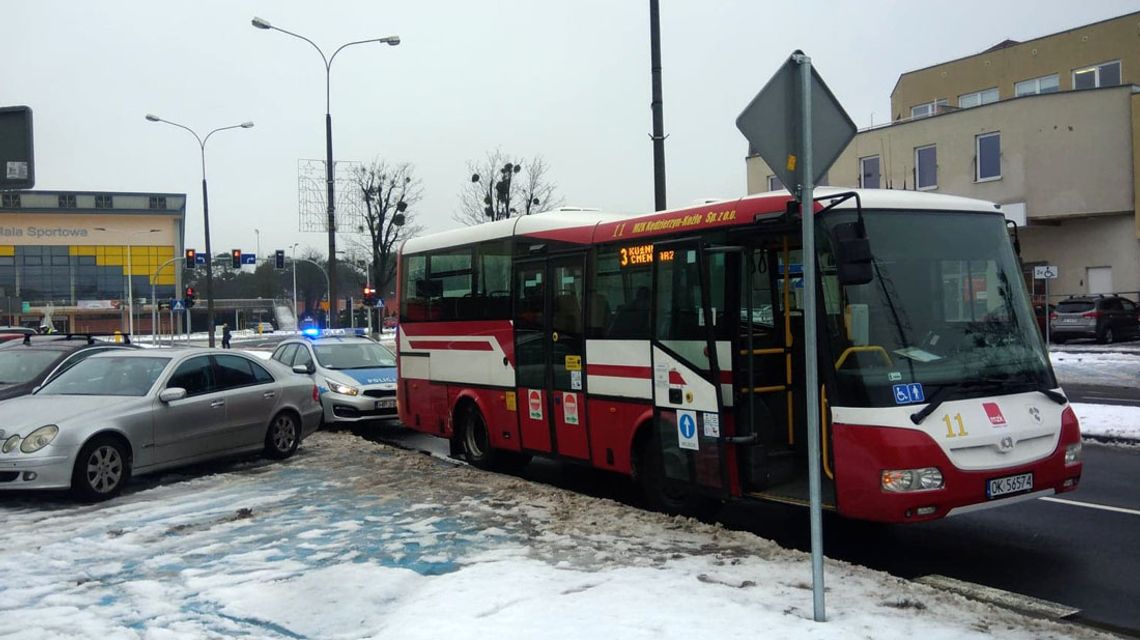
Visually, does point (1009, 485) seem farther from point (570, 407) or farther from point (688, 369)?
point (570, 407)

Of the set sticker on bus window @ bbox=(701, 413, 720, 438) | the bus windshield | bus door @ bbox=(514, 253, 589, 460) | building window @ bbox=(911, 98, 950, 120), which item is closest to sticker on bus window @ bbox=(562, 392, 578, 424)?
bus door @ bbox=(514, 253, 589, 460)

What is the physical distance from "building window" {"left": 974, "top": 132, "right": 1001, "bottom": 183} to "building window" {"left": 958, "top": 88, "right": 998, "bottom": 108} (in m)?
8.57

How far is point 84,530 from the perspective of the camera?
7883 mm

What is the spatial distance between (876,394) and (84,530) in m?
6.44

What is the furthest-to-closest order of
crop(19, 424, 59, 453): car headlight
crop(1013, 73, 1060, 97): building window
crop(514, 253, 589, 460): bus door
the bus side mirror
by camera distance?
crop(1013, 73, 1060, 97): building window, crop(514, 253, 589, 460): bus door, crop(19, 424, 59, 453): car headlight, the bus side mirror

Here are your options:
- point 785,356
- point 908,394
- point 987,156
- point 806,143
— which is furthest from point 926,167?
point 806,143

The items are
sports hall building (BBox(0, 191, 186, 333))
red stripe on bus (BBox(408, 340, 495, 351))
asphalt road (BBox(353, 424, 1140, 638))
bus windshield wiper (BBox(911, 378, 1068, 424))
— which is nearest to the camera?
asphalt road (BBox(353, 424, 1140, 638))

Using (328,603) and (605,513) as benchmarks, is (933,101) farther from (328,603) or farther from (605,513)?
(328,603)

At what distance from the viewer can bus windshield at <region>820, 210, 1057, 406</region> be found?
661cm

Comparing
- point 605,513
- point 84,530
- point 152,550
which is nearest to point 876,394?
point 605,513

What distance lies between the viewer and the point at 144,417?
32.1 ft

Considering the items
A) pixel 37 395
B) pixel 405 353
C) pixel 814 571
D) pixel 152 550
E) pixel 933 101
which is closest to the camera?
pixel 814 571

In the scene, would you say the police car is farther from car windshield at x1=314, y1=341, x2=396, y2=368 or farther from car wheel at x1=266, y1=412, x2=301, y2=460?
car wheel at x1=266, y1=412, x2=301, y2=460

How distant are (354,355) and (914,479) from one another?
38.4 feet
